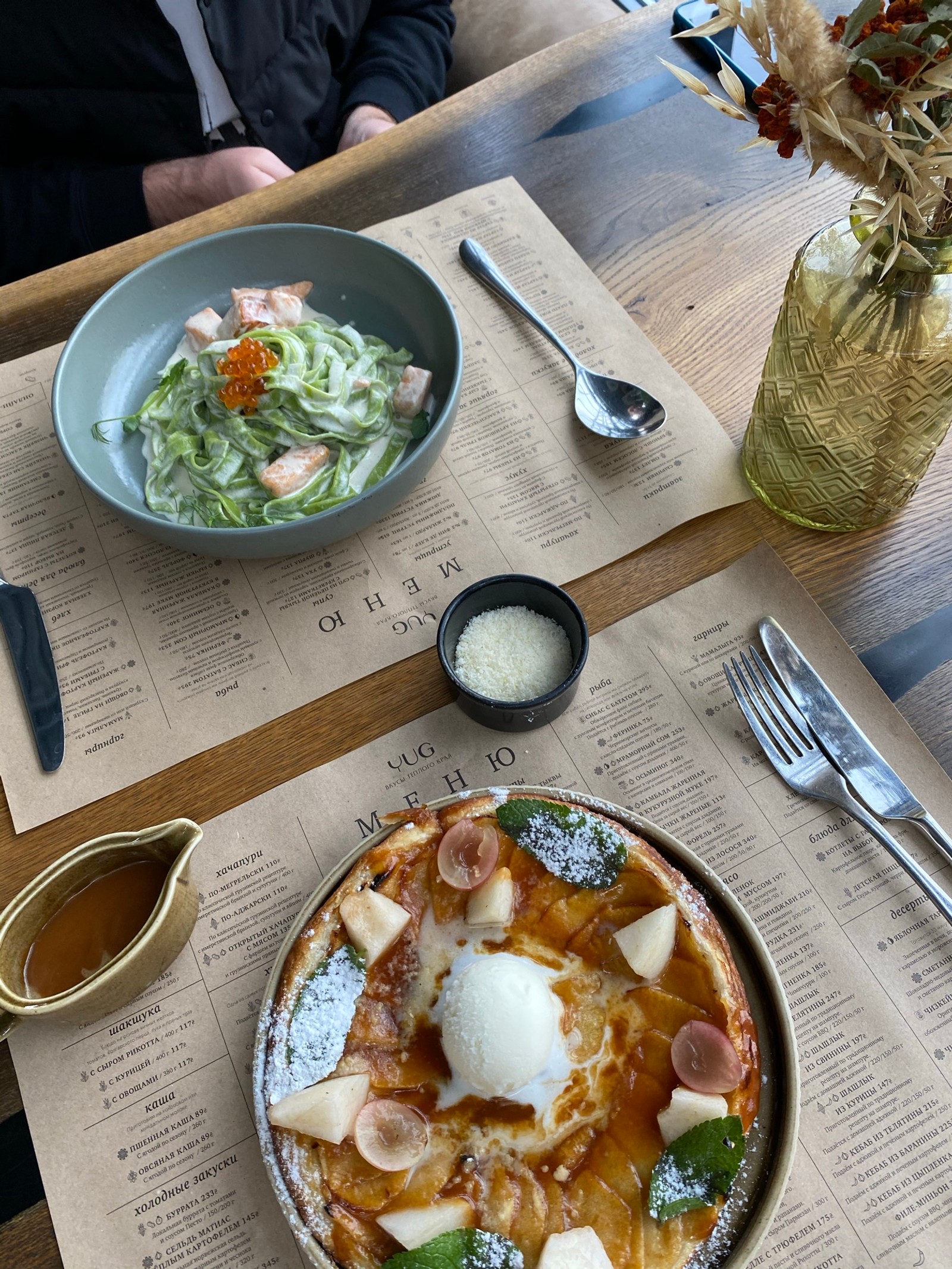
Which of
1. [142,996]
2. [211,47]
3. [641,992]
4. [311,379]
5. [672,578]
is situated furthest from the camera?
[211,47]

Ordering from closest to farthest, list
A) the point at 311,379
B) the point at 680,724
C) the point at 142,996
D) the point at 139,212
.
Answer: the point at 142,996
the point at 680,724
the point at 311,379
the point at 139,212

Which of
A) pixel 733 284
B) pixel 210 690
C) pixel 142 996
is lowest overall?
pixel 142 996

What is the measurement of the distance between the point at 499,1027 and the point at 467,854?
0.19 meters

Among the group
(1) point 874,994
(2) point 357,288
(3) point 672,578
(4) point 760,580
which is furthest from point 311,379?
(1) point 874,994

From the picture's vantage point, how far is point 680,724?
4.15 ft

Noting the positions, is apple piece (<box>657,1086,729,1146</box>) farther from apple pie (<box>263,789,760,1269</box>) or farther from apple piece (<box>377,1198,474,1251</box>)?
apple piece (<box>377,1198,474,1251</box>)

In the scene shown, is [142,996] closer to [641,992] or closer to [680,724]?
[641,992]

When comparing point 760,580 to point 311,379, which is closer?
Answer: point 760,580

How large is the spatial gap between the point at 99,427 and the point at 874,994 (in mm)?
1470

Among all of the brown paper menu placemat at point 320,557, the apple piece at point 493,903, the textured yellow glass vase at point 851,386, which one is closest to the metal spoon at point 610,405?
the brown paper menu placemat at point 320,557

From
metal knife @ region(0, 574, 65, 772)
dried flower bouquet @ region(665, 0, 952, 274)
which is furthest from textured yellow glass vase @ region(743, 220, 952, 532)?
metal knife @ region(0, 574, 65, 772)

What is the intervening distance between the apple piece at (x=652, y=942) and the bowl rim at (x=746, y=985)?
0.10 m

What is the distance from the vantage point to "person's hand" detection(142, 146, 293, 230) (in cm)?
203

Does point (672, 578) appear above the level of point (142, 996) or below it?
above
